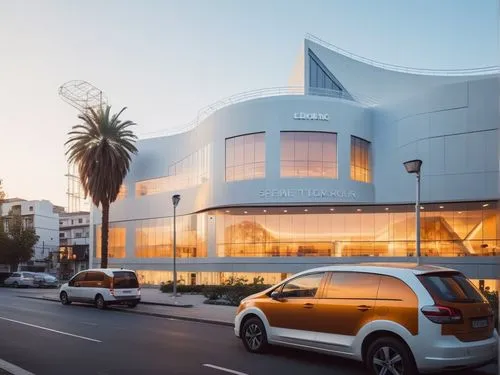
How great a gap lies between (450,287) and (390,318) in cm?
102

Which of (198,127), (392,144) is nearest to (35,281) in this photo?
(198,127)

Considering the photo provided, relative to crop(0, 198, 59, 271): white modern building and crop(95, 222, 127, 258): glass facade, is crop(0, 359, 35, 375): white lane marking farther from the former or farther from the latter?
crop(0, 198, 59, 271): white modern building

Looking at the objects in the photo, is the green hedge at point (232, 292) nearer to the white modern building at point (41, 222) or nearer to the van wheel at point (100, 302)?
the van wheel at point (100, 302)

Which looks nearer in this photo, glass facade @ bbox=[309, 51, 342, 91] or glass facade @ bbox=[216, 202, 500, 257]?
glass facade @ bbox=[216, 202, 500, 257]

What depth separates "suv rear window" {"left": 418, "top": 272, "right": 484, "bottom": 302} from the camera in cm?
833

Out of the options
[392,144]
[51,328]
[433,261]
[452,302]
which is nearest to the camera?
[452,302]

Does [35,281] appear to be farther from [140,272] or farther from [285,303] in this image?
[285,303]

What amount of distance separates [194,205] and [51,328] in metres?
26.7

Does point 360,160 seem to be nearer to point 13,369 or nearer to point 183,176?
point 183,176

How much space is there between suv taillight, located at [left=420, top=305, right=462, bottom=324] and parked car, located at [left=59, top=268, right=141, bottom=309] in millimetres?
17015

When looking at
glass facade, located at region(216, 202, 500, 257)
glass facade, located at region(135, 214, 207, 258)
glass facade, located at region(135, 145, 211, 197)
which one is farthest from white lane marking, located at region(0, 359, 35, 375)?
glass facade, located at region(135, 214, 207, 258)

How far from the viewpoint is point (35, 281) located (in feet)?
150

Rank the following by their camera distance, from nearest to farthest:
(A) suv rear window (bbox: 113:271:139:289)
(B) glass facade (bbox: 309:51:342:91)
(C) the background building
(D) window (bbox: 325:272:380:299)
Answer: (D) window (bbox: 325:272:380:299)
(A) suv rear window (bbox: 113:271:139:289)
(B) glass facade (bbox: 309:51:342:91)
(C) the background building

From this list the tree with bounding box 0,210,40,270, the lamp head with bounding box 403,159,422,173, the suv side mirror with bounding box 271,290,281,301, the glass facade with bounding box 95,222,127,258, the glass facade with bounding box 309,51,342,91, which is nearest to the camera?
the suv side mirror with bounding box 271,290,281,301
